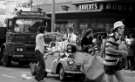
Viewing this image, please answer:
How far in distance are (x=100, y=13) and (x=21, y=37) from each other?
1659cm

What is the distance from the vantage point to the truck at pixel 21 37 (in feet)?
73.6

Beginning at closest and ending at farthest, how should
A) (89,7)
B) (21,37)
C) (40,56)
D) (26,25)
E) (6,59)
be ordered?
(40,56) → (21,37) → (26,25) → (6,59) → (89,7)

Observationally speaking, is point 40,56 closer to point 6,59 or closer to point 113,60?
point 113,60

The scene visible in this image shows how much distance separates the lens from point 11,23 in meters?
22.8

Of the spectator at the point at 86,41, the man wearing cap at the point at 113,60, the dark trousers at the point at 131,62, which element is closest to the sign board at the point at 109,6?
the dark trousers at the point at 131,62

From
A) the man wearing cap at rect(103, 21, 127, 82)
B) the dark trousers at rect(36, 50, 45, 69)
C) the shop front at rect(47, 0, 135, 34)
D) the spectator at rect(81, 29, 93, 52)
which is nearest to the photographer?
the man wearing cap at rect(103, 21, 127, 82)

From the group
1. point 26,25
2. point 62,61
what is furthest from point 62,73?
point 26,25

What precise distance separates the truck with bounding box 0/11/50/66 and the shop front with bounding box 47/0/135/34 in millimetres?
13318

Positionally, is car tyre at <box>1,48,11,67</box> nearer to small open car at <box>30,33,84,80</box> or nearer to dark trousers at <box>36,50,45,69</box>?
small open car at <box>30,33,84,80</box>

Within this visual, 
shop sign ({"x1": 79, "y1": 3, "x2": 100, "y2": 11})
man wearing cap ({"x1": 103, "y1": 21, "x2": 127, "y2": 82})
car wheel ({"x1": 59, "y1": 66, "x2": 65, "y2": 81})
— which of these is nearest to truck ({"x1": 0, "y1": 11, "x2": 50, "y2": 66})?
car wheel ({"x1": 59, "y1": 66, "x2": 65, "y2": 81})

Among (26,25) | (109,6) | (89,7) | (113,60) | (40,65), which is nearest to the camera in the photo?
(113,60)

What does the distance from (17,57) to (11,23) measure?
1.78m

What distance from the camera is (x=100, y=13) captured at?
125 feet

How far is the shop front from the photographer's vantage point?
124ft
